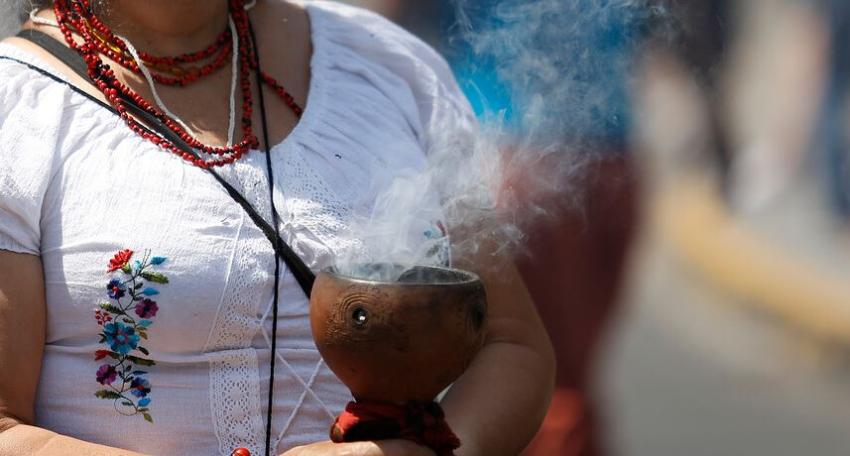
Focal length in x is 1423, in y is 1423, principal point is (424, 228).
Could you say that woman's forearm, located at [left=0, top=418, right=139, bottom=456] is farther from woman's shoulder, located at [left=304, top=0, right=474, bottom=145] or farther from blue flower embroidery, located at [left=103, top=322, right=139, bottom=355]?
woman's shoulder, located at [left=304, top=0, right=474, bottom=145]

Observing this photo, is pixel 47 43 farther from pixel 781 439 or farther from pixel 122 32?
pixel 781 439

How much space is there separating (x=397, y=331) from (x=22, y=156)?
689 mm

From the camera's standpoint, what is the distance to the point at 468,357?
73.1 inches

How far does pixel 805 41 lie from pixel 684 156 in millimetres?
714

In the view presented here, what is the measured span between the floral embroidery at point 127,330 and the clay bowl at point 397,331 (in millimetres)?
369

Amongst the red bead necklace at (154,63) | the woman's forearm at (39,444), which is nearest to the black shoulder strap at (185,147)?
the red bead necklace at (154,63)

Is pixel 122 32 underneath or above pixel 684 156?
above

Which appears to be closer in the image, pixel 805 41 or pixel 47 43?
pixel 47 43

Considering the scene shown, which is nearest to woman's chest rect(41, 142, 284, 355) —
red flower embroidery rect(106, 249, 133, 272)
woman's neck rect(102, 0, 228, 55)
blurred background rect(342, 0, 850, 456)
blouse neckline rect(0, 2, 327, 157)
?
red flower embroidery rect(106, 249, 133, 272)

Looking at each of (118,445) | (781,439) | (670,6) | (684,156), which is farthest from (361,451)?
(684,156)

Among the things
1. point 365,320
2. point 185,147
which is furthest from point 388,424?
point 185,147

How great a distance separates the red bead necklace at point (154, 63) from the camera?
2.25 meters

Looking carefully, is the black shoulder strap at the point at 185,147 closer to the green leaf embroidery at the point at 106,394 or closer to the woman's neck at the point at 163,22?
the woman's neck at the point at 163,22

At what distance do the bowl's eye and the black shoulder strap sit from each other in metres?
0.42
